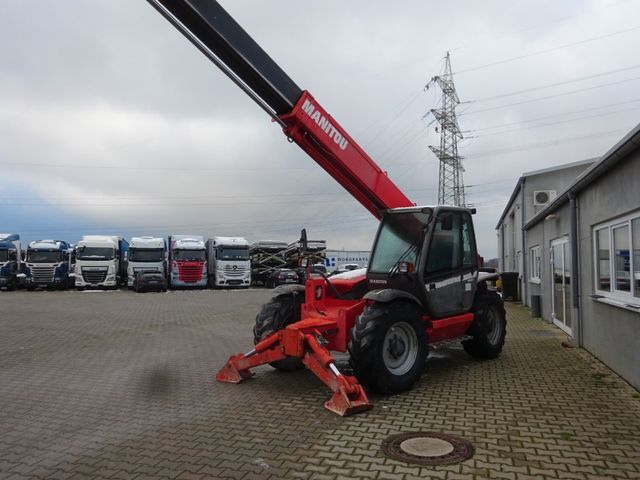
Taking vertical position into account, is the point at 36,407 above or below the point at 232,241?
below

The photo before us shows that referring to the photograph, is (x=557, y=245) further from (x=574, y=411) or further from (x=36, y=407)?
(x=36, y=407)

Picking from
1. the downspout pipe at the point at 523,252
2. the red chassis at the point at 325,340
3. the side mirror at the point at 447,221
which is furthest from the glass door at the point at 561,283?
the downspout pipe at the point at 523,252

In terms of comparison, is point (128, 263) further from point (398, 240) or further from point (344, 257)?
point (398, 240)

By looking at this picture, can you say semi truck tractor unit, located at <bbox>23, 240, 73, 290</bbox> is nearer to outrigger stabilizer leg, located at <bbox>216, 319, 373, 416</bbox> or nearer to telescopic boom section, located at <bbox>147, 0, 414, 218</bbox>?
outrigger stabilizer leg, located at <bbox>216, 319, 373, 416</bbox>

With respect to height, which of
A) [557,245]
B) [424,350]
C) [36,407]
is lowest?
[36,407]

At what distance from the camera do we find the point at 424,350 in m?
6.55

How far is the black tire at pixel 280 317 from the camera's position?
24.0ft

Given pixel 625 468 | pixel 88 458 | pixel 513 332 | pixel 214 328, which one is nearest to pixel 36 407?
pixel 88 458

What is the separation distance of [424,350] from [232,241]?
26733 mm

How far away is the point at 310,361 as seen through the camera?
19.5 ft

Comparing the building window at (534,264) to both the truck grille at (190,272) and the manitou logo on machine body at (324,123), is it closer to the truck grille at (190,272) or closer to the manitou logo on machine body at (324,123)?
the manitou logo on machine body at (324,123)

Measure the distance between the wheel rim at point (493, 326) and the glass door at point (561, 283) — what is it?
2.62 m

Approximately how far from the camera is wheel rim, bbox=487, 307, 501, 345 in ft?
28.0

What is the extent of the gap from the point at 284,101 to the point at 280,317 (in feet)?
10.1
